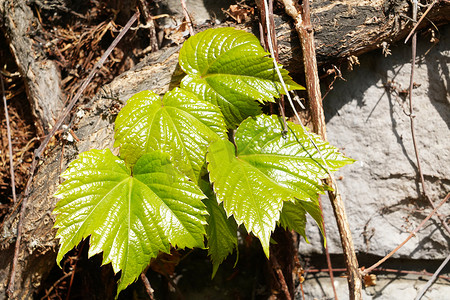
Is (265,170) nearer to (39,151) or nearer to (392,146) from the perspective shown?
(392,146)

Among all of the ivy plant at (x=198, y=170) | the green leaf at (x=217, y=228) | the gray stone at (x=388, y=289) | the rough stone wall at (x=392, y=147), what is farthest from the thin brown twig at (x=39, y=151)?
the gray stone at (x=388, y=289)

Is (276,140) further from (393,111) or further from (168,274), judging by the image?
(168,274)

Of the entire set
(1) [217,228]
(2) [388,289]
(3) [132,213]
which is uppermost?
(3) [132,213]

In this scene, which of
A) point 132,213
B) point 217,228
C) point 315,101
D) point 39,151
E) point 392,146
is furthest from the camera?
point 392,146

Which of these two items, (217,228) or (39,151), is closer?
(217,228)

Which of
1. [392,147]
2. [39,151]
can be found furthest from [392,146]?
[39,151]

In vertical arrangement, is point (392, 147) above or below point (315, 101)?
below

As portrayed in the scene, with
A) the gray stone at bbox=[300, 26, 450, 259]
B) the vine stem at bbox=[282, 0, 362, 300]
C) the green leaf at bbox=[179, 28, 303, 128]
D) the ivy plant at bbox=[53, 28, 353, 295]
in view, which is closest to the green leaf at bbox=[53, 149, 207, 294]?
the ivy plant at bbox=[53, 28, 353, 295]

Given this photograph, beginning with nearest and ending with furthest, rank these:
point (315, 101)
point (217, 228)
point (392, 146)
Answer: point (217, 228) → point (315, 101) → point (392, 146)
